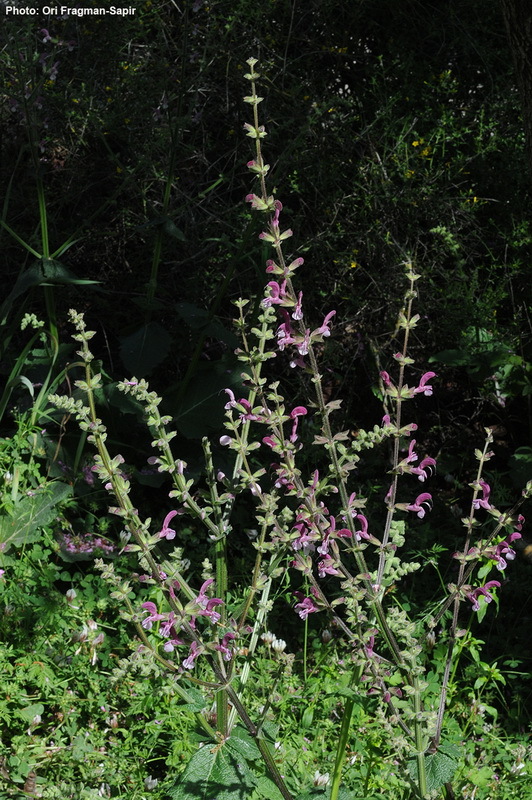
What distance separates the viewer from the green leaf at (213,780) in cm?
171

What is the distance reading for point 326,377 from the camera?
399 cm

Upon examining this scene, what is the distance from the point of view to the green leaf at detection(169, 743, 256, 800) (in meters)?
1.71

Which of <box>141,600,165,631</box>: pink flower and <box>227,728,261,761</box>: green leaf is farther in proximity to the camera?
<box>227,728,261,761</box>: green leaf

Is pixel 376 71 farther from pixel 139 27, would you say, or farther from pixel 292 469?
pixel 292 469

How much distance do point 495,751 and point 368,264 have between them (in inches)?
88.3

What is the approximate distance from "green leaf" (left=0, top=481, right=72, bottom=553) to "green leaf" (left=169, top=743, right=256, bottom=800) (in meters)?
1.37

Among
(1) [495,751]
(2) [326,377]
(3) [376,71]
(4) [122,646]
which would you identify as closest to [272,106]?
(3) [376,71]

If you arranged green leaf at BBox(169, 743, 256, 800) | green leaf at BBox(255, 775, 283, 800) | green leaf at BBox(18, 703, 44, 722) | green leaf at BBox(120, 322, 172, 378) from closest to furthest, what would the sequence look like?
green leaf at BBox(169, 743, 256, 800) → green leaf at BBox(255, 775, 283, 800) → green leaf at BBox(18, 703, 44, 722) → green leaf at BBox(120, 322, 172, 378)

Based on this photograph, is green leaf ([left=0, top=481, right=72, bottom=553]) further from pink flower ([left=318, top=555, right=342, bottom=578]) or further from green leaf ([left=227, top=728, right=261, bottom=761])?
pink flower ([left=318, top=555, right=342, bottom=578])

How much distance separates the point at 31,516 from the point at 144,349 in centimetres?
84

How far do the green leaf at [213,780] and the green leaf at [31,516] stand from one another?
4.50 feet

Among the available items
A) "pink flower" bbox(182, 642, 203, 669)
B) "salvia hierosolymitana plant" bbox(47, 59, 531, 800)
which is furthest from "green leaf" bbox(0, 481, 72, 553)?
"pink flower" bbox(182, 642, 203, 669)

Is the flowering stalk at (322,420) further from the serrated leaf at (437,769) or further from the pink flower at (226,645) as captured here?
the pink flower at (226,645)

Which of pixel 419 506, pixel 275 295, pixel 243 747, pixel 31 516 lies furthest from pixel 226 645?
pixel 31 516
